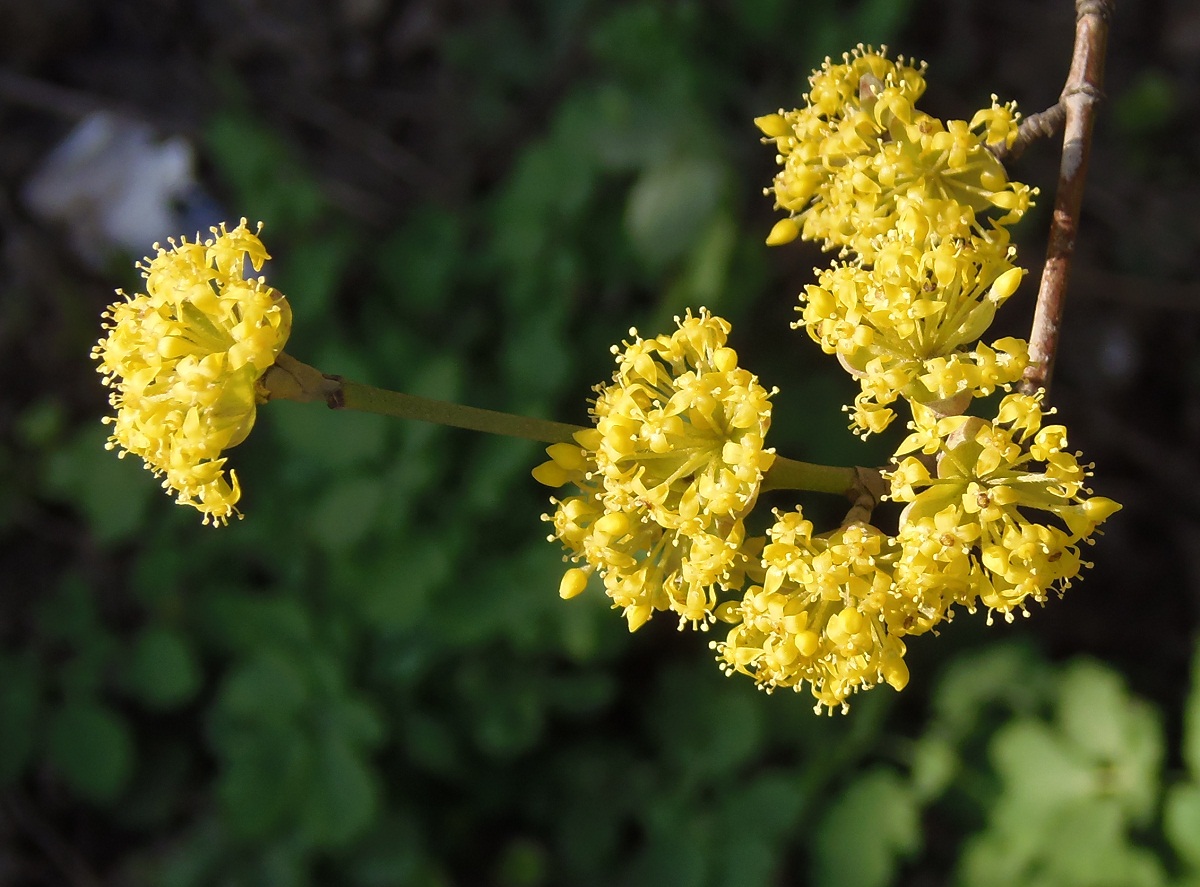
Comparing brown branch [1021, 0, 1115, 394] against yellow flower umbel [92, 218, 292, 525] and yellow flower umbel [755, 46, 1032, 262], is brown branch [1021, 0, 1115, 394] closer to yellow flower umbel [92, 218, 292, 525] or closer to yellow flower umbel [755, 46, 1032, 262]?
yellow flower umbel [755, 46, 1032, 262]

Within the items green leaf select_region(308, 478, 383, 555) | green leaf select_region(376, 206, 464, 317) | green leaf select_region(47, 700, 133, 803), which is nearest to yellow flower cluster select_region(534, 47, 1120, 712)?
green leaf select_region(308, 478, 383, 555)

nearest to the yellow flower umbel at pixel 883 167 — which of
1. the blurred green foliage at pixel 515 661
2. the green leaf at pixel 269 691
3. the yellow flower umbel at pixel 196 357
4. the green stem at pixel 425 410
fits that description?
the green stem at pixel 425 410

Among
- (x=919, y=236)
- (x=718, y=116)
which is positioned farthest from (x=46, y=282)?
(x=919, y=236)

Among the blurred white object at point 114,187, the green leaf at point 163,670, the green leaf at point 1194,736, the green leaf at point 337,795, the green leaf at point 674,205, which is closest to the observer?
the green leaf at point 1194,736

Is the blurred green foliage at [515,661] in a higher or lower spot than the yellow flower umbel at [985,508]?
higher

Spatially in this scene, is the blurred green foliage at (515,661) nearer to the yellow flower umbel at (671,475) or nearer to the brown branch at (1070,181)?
the yellow flower umbel at (671,475)

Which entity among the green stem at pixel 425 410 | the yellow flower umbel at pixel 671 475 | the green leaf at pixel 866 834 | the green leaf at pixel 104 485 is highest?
the green leaf at pixel 104 485

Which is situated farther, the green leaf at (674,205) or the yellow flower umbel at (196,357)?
the green leaf at (674,205)
